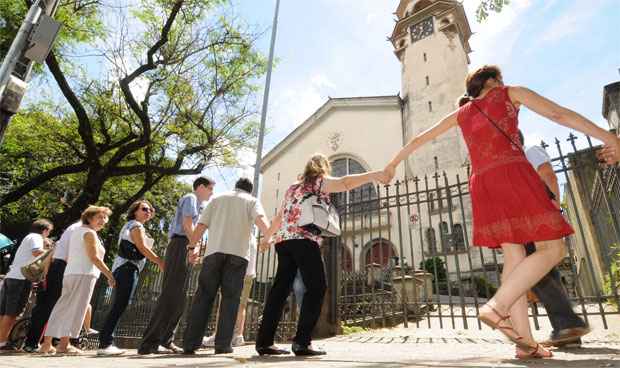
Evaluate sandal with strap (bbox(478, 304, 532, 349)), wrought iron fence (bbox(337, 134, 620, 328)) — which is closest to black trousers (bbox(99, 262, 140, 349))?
wrought iron fence (bbox(337, 134, 620, 328))

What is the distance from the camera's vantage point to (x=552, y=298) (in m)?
2.72

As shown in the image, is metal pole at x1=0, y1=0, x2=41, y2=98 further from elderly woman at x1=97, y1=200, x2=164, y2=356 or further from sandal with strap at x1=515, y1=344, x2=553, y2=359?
sandal with strap at x1=515, y1=344, x2=553, y2=359

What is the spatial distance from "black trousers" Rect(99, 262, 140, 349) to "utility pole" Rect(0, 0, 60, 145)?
72.7 inches

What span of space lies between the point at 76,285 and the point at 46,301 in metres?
0.95

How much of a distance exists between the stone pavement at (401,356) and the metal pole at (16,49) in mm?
2697

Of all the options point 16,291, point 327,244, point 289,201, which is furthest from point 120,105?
point 289,201

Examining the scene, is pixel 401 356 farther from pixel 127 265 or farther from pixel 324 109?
pixel 324 109

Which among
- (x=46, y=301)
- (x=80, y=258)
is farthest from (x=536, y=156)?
(x=46, y=301)

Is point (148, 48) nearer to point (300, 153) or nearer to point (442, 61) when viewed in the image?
point (300, 153)

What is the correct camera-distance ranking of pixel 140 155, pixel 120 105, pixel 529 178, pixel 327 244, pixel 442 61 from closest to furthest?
pixel 529 178 < pixel 327 244 < pixel 120 105 < pixel 140 155 < pixel 442 61

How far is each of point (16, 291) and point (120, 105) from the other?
25.5 ft

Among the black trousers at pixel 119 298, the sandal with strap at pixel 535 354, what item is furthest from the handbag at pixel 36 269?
the sandal with strap at pixel 535 354

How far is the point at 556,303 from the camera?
2.69m

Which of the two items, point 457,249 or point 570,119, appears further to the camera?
point 457,249
